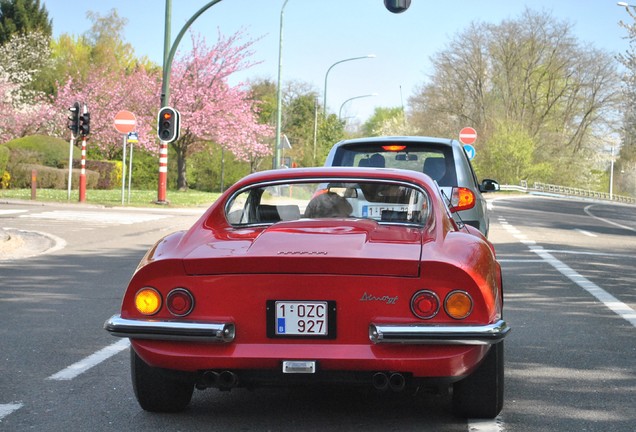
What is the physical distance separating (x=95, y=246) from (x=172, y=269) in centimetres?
1252

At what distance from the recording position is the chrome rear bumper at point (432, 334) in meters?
4.57

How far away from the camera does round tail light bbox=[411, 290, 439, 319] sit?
4668 millimetres

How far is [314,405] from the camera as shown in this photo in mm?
5641

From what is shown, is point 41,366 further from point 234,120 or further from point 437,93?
point 437,93

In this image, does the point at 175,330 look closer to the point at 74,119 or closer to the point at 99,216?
the point at 99,216

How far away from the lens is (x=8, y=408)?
5379 mm

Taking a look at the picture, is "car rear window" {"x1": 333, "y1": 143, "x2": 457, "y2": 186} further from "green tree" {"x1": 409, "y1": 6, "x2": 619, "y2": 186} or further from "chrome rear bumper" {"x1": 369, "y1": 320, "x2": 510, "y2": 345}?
"green tree" {"x1": 409, "y1": 6, "x2": 619, "y2": 186}

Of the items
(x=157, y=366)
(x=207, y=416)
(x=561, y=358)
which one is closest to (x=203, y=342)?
(x=157, y=366)

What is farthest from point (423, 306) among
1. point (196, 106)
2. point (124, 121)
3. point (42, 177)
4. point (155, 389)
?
point (196, 106)

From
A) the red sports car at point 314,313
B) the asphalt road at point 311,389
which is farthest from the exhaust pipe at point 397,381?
the asphalt road at point 311,389

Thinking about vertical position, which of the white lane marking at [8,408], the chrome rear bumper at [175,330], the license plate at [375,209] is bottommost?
the white lane marking at [8,408]

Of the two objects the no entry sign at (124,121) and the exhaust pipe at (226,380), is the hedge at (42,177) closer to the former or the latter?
the no entry sign at (124,121)

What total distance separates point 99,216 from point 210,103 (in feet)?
87.8

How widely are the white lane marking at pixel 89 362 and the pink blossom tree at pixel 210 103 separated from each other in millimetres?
43159
